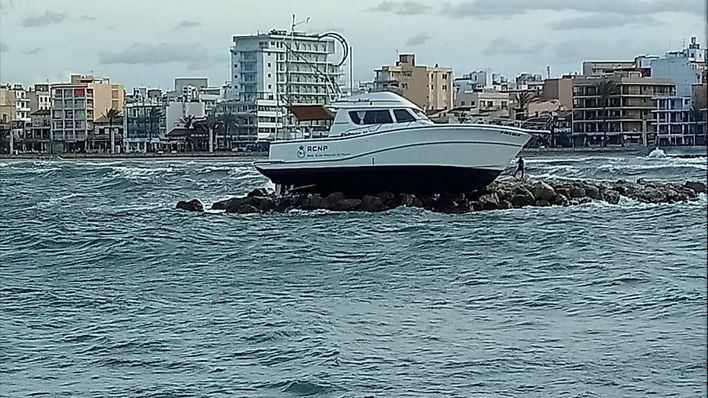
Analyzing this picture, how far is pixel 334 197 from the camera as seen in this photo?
90.4 ft

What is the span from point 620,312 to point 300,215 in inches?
544

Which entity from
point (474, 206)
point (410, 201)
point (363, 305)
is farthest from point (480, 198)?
point (363, 305)

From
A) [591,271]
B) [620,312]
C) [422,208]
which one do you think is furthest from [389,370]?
[422,208]

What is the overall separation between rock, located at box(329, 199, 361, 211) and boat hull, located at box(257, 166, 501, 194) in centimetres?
48

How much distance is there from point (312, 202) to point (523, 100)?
78825 millimetres

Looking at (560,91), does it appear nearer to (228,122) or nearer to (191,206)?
(228,122)

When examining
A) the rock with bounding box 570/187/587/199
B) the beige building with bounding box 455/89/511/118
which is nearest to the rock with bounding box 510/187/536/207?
the rock with bounding box 570/187/587/199

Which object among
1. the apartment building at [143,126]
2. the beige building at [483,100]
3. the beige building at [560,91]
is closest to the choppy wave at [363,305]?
the beige building at [560,91]

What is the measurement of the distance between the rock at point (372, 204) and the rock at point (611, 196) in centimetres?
576

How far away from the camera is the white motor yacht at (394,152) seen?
26.5 metres

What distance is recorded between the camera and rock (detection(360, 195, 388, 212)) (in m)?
26.7

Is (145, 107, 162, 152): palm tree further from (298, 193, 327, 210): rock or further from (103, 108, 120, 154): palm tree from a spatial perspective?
(298, 193, 327, 210): rock

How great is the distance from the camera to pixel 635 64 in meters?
112

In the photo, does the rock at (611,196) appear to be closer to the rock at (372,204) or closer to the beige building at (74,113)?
the rock at (372,204)
